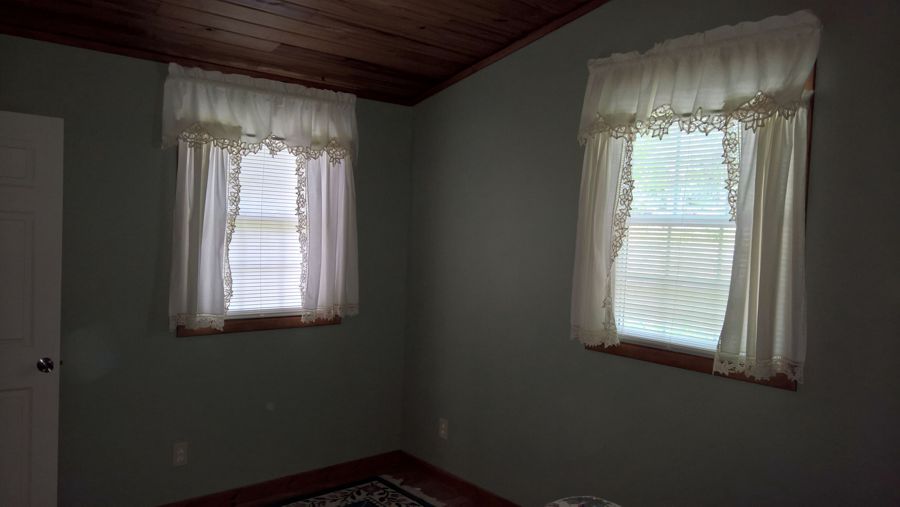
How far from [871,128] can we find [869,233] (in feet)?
1.18

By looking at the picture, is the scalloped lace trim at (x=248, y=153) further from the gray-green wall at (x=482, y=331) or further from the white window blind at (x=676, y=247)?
the white window blind at (x=676, y=247)

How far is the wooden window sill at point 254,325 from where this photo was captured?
310cm

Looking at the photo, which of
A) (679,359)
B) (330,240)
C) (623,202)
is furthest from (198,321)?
(679,359)

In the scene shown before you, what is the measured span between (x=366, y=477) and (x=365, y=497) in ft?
1.02

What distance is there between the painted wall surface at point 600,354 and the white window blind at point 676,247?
0.22 m

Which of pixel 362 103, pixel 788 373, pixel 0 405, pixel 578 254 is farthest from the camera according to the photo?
pixel 362 103

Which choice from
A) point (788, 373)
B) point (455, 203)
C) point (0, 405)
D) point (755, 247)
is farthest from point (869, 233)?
point (0, 405)

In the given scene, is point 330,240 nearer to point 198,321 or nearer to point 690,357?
point 198,321

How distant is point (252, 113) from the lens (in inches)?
124

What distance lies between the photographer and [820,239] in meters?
2.05

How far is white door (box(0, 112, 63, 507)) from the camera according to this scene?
7.98 feet

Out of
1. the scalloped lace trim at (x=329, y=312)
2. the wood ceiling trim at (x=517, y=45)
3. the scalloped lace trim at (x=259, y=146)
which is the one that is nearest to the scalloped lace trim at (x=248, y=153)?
the scalloped lace trim at (x=259, y=146)

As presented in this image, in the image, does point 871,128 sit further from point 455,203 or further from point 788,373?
point 455,203

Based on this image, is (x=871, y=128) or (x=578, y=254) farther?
(x=578, y=254)
